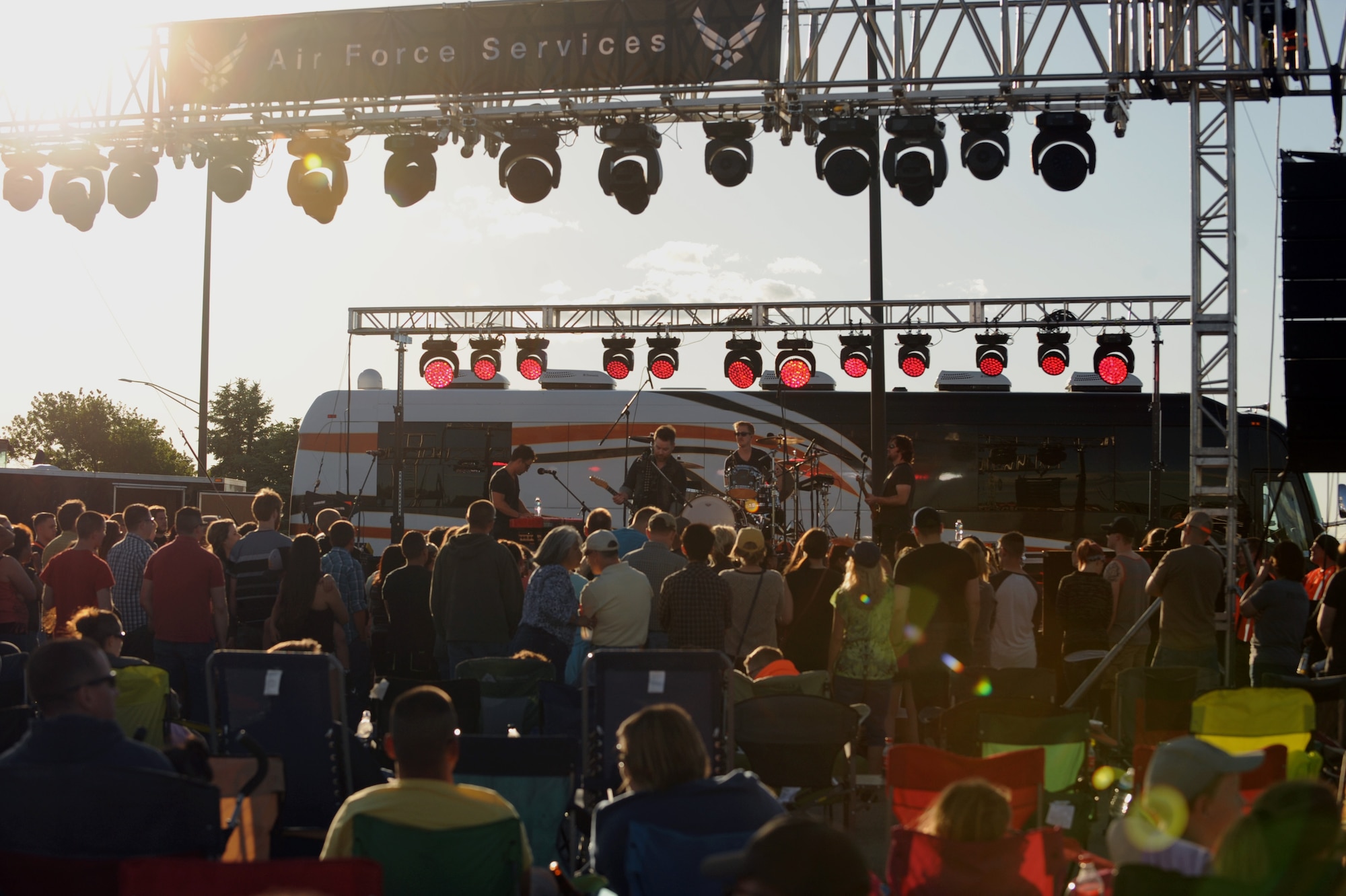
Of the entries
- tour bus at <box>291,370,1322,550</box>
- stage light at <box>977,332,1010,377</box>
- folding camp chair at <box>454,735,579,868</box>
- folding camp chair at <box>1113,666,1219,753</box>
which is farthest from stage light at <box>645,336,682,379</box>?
folding camp chair at <box>454,735,579,868</box>

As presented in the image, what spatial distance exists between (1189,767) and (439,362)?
14632 millimetres

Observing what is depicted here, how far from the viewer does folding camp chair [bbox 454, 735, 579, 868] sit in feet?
14.5

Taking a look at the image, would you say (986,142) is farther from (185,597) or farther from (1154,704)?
(185,597)

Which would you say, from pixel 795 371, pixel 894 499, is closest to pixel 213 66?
pixel 894 499

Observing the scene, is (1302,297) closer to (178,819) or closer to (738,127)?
(738,127)

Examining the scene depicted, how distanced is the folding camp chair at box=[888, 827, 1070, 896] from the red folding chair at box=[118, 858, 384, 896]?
1.41 meters

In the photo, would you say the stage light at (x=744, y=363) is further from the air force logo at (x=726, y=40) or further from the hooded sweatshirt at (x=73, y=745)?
the hooded sweatshirt at (x=73, y=745)

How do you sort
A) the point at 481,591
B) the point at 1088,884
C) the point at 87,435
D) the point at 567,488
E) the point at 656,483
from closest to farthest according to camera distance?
1. the point at 1088,884
2. the point at 481,591
3. the point at 656,483
4. the point at 567,488
5. the point at 87,435

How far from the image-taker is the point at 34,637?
8500 mm

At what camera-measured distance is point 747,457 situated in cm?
1116

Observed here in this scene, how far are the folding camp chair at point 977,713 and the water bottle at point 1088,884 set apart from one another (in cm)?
153

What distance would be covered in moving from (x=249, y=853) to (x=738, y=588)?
3.98 metres

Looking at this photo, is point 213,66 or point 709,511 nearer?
point 213,66

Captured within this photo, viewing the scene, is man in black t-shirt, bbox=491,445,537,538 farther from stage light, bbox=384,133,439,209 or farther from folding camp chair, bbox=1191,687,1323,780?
folding camp chair, bbox=1191,687,1323,780
